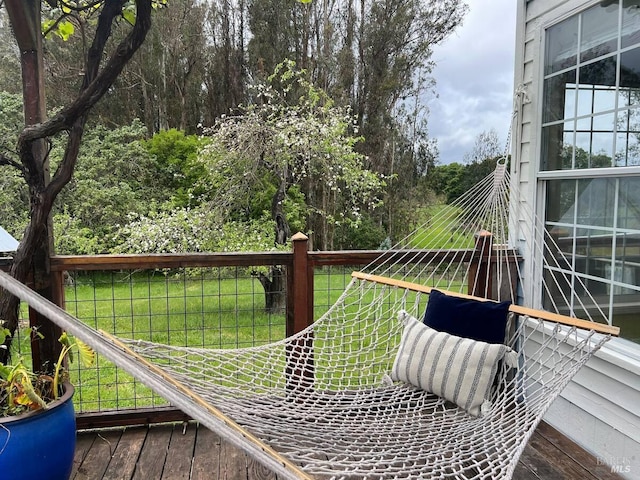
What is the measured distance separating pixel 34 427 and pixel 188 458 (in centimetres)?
71

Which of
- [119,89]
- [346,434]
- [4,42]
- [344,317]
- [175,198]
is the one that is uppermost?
[4,42]

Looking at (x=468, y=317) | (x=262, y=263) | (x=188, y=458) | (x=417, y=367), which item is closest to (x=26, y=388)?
(x=188, y=458)

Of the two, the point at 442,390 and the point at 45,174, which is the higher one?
the point at 45,174

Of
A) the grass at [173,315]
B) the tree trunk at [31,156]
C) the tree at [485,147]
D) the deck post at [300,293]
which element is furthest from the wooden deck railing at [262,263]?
the tree at [485,147]

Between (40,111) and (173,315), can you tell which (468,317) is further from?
(173,315)

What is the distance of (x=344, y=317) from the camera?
2283mm

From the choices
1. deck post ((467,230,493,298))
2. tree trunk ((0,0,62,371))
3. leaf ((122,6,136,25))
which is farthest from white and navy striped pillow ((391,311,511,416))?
leaf ((122,6,136,25))

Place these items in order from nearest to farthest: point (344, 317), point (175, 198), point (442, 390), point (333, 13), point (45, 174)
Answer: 1. point (442, 390)
2. point (45, 174)
3. point (344, 317)
4. point (175, 198)
5. point (333, 13)

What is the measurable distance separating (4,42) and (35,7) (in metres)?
6.19

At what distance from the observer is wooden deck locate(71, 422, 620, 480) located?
1983 mm

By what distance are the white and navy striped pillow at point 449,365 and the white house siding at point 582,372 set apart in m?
0.52

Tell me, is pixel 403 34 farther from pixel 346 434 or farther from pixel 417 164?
pixel 346 434

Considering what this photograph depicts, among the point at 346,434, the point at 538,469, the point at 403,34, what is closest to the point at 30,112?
the point at 346,434

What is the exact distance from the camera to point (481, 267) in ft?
8.48
